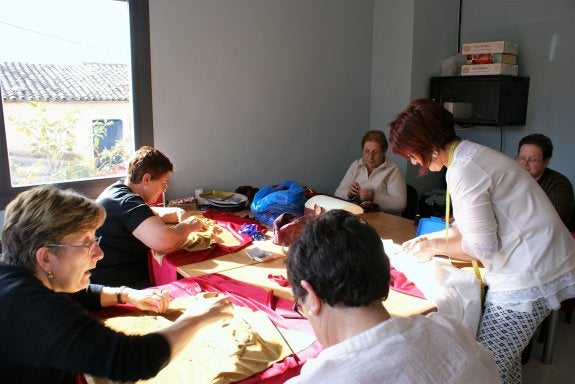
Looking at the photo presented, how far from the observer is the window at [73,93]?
106 inches

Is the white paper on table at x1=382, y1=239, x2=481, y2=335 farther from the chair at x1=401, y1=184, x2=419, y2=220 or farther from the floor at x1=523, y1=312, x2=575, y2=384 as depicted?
the chair at x1=401, y1=184, x2=419, y2=220

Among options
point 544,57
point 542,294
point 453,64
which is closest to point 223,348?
point 542,294

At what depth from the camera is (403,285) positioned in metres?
1.84

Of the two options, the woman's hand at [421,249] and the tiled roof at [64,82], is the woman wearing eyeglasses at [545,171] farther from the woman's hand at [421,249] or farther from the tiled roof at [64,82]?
the tiled roof at [64,82]

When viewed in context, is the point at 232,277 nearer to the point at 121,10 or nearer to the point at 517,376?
the point at 517,376

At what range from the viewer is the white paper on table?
5.58 feet

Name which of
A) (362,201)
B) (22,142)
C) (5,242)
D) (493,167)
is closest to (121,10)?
(22,142)

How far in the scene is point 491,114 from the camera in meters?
3.86

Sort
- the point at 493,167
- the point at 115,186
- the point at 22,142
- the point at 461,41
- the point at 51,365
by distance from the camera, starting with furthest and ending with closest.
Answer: the point at 461,41 < the point at 22,142 < the point at 115,186 < the point at 493,167 < the point at 51,365

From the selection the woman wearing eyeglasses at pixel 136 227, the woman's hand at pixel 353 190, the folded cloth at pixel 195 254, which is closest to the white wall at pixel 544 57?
the woman's hand at pixel 353 190

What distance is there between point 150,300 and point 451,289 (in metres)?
1.12

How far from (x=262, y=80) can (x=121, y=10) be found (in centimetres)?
115

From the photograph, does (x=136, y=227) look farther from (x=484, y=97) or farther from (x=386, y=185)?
(x=484, y=97)

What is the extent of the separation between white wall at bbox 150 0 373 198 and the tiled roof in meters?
0.26
